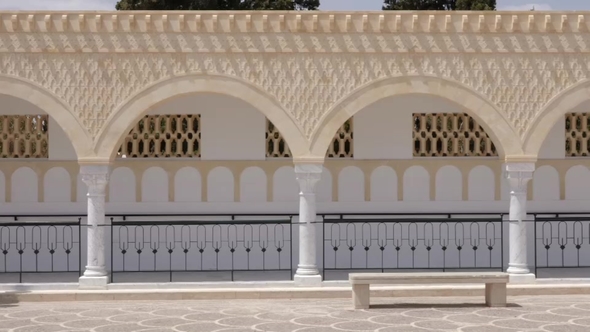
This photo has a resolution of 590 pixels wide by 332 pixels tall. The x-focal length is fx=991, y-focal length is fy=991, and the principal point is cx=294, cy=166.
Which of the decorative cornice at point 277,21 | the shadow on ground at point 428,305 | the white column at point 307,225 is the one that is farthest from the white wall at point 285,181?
the shadow on ground at point 428,305

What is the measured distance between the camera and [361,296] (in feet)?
40.0

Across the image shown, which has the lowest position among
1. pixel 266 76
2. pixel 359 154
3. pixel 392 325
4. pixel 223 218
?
pixel 392 325

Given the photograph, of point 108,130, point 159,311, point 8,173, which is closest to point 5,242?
point 8,173

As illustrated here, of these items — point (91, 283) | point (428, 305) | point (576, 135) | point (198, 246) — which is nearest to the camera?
point (428, 305)

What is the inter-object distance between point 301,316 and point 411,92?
149 inches

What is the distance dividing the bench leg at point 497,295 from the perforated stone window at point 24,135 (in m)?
7.49

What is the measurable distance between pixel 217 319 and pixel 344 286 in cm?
269

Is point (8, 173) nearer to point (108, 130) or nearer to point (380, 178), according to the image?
point (108, 130)

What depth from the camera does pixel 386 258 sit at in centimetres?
1576

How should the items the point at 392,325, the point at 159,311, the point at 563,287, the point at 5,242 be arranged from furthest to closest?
1. the point at 5,242
2. the point at 563,287
3. the point at 159,311
4. the point at 392,325

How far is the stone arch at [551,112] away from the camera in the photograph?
45.2 feet

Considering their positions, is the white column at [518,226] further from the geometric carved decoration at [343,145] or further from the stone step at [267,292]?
the geometric carved decoration at [343,145]

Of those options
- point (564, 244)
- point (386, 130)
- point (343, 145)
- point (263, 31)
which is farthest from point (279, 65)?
point (564, 244)

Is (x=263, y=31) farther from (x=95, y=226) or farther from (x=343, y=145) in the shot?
(x=95, y=226)
